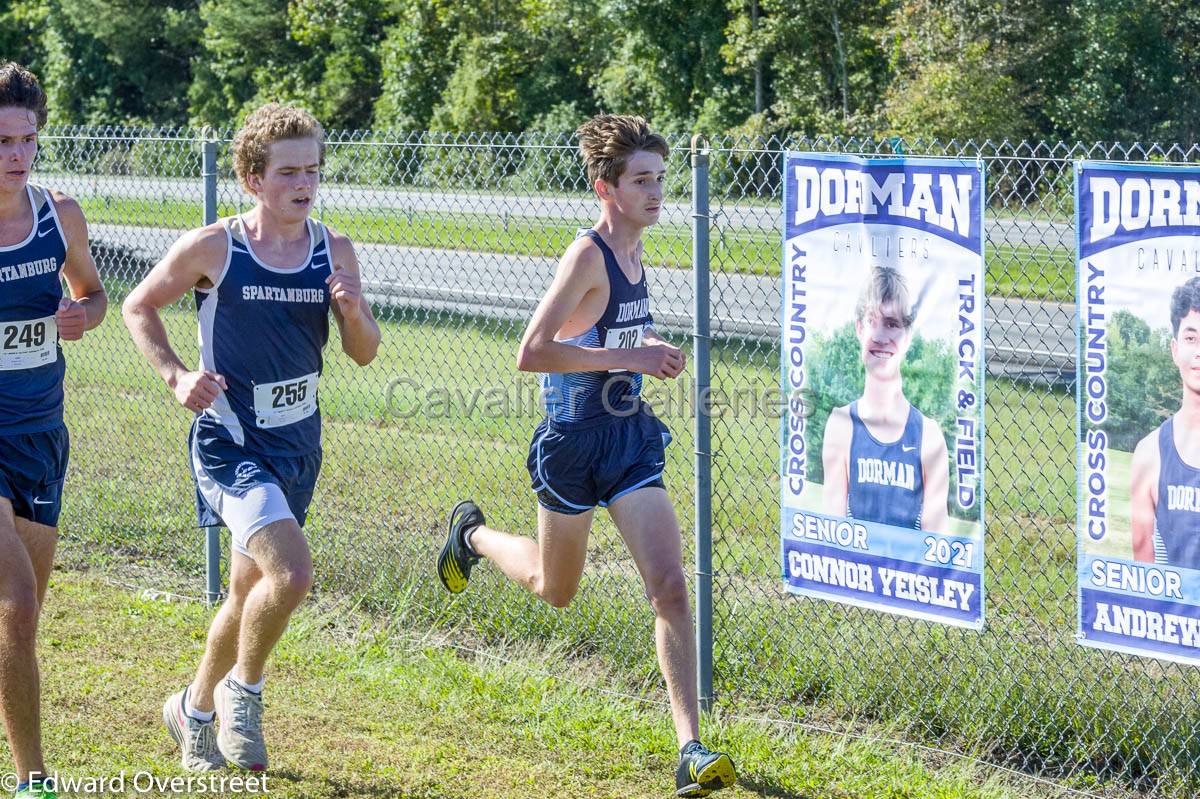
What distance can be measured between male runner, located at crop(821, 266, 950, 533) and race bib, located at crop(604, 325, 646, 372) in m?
0.83

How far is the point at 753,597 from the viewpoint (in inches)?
245

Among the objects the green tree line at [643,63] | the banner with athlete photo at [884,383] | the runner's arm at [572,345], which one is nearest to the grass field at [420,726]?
the banner with athlete photo at [884,383]

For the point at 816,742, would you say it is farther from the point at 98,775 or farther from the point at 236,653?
the point at 98,775

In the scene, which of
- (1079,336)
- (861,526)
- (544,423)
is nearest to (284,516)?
(544,423)

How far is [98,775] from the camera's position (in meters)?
4.61

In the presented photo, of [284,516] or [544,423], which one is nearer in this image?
[284,516]

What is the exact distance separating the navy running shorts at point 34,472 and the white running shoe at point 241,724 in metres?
0.82

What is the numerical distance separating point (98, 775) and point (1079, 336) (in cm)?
368

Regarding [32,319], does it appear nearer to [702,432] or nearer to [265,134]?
[265,134]

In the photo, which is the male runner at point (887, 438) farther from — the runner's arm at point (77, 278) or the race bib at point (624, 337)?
the runner's arm at point (77, 278)

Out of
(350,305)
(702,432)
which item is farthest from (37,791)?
(702,432)

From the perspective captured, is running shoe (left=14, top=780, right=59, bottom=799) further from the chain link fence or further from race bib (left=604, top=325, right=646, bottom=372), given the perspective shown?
the chain link fence

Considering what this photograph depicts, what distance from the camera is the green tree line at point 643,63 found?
27266 mm

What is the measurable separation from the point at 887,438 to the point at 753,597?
1.56m
